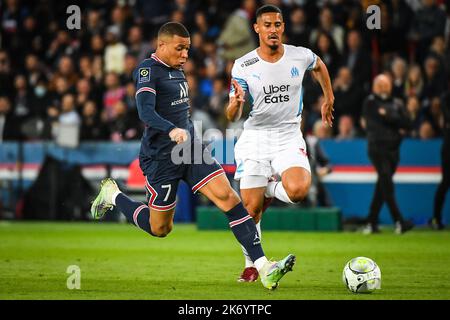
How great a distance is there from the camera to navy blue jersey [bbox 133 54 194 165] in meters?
9.17

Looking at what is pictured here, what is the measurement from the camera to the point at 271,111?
33.3ft

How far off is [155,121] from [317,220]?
302 inches

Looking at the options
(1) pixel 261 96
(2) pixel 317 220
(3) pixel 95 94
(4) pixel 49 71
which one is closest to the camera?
(1) pixel 261 96

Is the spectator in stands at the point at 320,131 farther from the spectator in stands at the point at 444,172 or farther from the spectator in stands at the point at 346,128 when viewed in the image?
the spectator in stands at the point at 444,172

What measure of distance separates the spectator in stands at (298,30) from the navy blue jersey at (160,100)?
8.59 meters

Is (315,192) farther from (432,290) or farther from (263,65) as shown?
(432,290)

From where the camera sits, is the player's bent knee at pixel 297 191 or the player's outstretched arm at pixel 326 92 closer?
the player's bent knee at pixel 297 191

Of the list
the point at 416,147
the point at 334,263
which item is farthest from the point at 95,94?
the point at 334,263

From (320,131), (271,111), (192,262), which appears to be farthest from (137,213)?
(320,131)

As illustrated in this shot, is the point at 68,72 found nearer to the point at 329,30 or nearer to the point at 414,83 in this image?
the point at 329,30

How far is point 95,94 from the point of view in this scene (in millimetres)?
19672

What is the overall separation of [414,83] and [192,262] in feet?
23.3

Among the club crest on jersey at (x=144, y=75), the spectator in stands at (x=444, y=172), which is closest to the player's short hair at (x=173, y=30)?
the club crest on jersey at (x=144, y=75)

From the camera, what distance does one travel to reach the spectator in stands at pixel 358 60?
17500 mm
